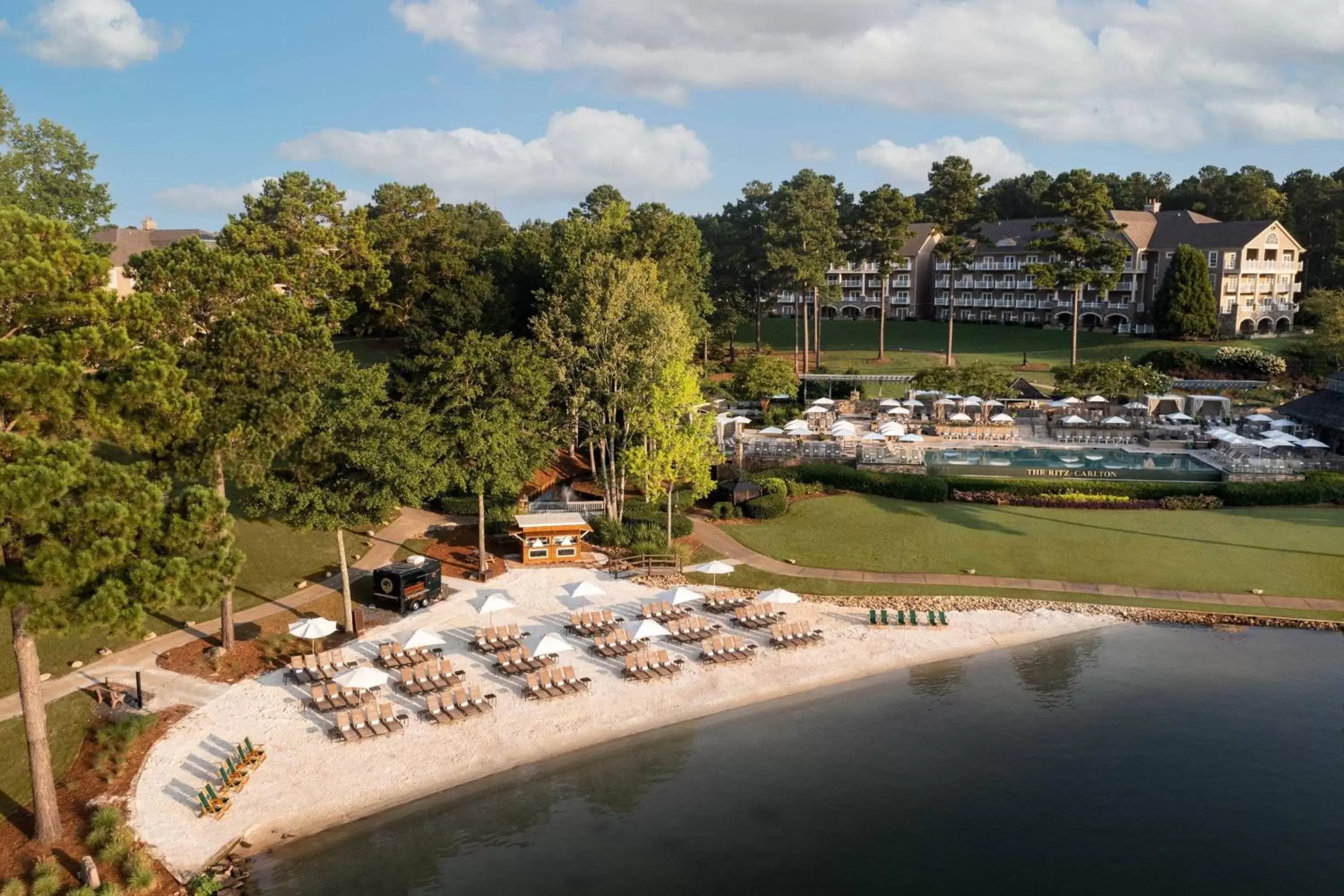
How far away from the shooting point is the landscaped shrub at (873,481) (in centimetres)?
4816

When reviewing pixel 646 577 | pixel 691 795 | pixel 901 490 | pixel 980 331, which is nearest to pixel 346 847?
pixel 691 795

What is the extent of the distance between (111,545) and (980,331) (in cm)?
10602

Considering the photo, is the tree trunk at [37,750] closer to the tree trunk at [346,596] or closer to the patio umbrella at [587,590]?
the tree trunk at [346,596]

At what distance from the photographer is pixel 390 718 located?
2655 centimetres

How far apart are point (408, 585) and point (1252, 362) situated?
252ft

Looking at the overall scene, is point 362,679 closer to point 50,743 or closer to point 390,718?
point 390,718

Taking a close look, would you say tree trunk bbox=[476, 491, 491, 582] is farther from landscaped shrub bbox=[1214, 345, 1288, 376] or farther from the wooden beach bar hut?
landscaped shrub bbox=[1214, 345, 1288, 376]

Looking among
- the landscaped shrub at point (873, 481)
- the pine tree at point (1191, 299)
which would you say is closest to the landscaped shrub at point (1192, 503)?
the landscaped shrub at point (873, 481)

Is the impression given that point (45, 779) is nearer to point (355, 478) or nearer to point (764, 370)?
point (355, 478)

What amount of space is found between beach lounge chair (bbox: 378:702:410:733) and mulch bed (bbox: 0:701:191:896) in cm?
581

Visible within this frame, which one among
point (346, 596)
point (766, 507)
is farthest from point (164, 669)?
point (766, 507)

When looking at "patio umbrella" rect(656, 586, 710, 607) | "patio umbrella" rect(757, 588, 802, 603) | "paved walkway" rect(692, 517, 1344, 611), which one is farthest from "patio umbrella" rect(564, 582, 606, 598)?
"paved walkway" rect(692, 517, 1344, 611)

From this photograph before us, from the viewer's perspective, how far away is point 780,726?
27.5m

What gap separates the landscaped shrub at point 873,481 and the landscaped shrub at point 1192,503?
1118cm
